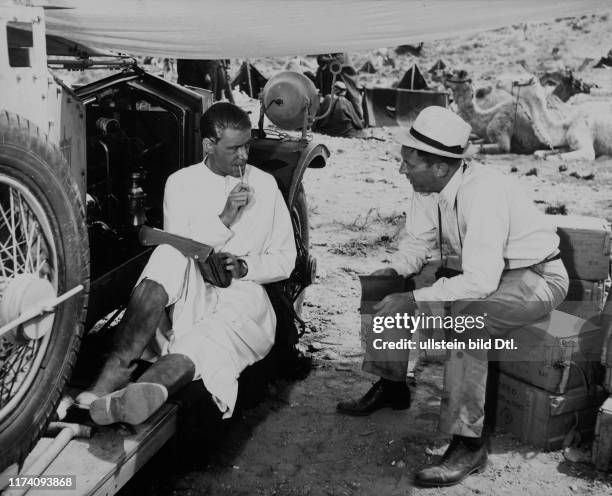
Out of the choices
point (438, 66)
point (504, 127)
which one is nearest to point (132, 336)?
point (504, 127)

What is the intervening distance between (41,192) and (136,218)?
1743 mm

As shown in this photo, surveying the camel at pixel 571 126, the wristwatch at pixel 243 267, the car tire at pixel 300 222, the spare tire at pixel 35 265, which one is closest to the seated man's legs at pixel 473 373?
the wristwatch at pixel 243 267

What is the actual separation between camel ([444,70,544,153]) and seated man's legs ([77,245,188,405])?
10612 mm

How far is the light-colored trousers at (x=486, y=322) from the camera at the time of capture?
3.86m

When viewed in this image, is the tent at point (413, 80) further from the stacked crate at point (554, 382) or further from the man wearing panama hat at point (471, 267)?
the man wearing panama hat at point (471, 267)

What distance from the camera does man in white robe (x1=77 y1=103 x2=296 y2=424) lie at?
3.59m

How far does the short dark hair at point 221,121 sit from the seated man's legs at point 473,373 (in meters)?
1.48

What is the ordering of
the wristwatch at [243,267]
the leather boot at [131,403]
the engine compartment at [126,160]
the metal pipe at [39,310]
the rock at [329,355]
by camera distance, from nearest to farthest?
the metal pipe at [39,310], the leather boot at [131,403], the wristwatch at [243,267], the engine compartment at [126,160], the rock at [329,355]

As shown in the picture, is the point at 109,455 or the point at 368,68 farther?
the point at 368,68

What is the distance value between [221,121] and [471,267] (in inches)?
59.5

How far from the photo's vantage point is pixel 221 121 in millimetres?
4258

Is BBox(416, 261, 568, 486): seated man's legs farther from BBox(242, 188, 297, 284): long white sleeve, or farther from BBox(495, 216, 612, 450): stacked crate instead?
BBox(242, 188, 297, 284): long white sleeve

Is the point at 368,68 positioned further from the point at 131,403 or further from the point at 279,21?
the point at 131,403

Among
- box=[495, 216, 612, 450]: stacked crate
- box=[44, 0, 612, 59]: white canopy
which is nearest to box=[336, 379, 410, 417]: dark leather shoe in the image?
box=[495, 216, 612, 450]: stacked crate
